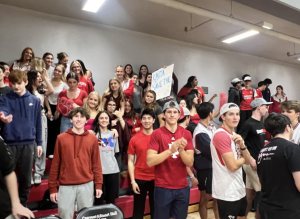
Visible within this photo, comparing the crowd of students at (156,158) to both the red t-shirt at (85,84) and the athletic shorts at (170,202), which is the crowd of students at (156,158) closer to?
the athletic shorts at (170,202)

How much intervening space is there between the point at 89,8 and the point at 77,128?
3.85m

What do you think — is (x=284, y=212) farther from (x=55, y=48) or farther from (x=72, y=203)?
(x=55, y=48)

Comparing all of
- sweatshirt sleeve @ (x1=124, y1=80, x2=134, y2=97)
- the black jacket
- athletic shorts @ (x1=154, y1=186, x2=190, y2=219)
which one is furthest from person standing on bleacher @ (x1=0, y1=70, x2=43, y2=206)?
the black jacket

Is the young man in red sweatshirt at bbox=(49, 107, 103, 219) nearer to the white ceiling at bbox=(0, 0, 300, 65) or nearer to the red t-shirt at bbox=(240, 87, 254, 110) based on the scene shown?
the white ceiling at bbox=(0, 0, 300, 65)

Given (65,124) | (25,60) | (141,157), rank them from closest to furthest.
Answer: (141,157)
(65,124)
(25,60)

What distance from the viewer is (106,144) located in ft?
9.46

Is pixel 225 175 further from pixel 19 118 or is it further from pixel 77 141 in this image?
pixel 19 118

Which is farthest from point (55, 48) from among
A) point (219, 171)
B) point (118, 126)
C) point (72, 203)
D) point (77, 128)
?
point (219, 171)

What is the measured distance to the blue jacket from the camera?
8.19 feet

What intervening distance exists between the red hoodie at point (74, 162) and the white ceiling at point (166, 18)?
391cm

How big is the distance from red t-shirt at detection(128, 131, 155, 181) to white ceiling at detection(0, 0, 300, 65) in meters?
3.64

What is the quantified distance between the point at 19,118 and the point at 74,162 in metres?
0.83

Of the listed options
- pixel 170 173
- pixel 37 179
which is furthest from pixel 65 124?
pixel 170 173

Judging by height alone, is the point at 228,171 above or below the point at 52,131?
below
